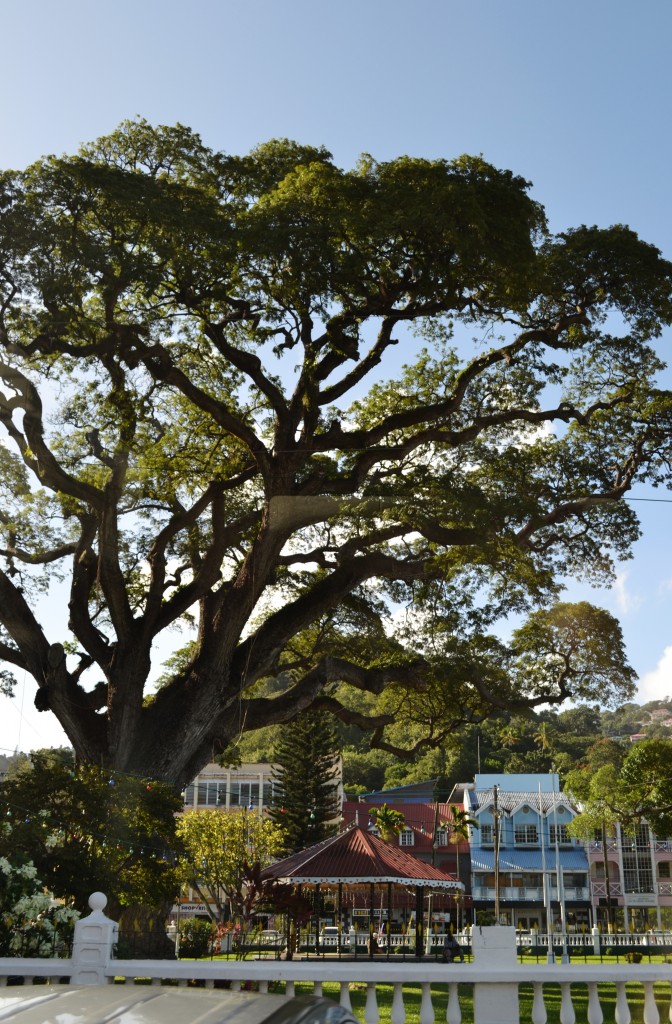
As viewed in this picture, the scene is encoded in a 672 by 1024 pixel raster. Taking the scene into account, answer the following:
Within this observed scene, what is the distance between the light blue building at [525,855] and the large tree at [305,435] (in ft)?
90.1

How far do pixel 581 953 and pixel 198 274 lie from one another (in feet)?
91.8

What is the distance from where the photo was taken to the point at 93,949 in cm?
537

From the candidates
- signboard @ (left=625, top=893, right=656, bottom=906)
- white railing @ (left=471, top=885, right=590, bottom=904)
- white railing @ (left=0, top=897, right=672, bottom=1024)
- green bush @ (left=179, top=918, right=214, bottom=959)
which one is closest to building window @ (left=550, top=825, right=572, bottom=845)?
white railing @ (left=471, top=885, right=590, bottom=904)

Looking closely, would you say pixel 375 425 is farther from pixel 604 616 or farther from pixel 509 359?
pixel 604 616

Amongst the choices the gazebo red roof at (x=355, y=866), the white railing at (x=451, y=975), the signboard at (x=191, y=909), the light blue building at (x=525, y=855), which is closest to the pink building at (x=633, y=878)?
the light blue building at (x=525, y=855)

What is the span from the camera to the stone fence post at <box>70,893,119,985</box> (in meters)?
5.30

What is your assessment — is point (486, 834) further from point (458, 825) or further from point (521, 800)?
point (458, 825)

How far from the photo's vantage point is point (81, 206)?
13.0 m

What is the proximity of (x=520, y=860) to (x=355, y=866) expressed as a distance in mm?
25761

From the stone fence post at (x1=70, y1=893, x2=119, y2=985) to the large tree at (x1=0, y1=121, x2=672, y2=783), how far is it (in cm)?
805

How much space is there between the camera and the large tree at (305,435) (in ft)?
43.0

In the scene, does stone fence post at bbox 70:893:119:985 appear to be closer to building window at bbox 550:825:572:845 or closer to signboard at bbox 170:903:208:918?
building window at bbox 550:825:572:845

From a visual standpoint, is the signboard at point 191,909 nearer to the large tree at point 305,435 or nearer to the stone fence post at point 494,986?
the large tree at point 305,435

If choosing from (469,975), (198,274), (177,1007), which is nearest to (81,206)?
(198,274)
